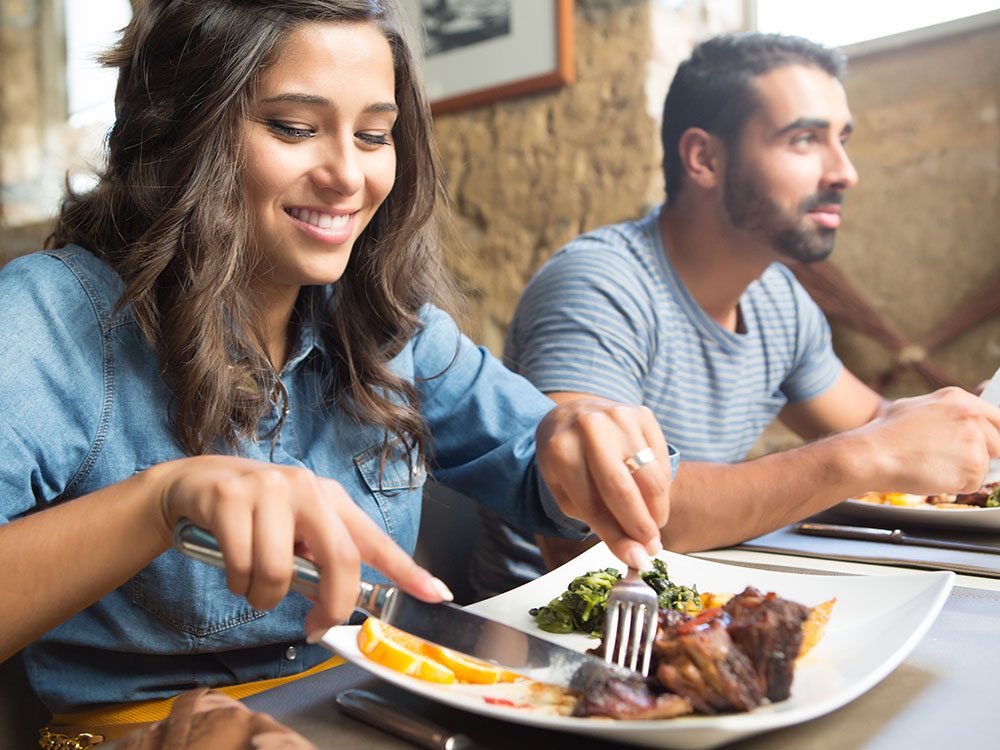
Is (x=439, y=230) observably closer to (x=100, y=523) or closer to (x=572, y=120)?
(x=100, y=523)

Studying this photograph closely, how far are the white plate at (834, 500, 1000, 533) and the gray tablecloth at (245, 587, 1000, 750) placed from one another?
45 cm

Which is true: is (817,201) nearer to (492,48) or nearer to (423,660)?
(423,660)

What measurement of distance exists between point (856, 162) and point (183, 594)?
2.41 metres

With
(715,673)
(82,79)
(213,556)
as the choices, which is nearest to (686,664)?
(715,673)

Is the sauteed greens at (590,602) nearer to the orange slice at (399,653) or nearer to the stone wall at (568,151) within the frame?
the orange slice at (399,653)

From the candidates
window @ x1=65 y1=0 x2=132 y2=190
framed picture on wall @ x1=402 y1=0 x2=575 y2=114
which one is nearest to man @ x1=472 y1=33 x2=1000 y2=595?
framed picture on wall @ x1=402 y1=0 x2=575 y2=114

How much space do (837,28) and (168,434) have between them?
255 centimetres

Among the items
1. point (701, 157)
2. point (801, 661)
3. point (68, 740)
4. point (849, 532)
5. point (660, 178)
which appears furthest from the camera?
point (660, 178)

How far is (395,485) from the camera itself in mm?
1239

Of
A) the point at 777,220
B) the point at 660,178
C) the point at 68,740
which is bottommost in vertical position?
the point at 68,740

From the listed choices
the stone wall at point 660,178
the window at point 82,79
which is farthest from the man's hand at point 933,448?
the window at point 82,79

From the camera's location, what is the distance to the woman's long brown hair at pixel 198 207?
1.05m

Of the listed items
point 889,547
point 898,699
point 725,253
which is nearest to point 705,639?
point 898,699

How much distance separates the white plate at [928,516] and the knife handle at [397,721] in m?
0.82
